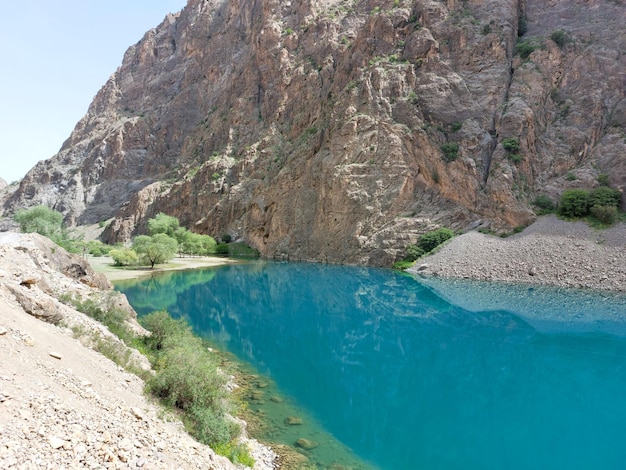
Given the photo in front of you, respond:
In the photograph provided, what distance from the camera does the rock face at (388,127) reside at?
58.0 meters

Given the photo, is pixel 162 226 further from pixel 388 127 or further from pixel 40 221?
pixel 388 127

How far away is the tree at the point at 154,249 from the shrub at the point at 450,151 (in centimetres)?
4362

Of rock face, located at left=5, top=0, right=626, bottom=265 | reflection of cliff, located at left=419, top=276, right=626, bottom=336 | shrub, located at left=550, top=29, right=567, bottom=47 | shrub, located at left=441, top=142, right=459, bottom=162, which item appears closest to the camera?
reflection of cliff, located at left=419, top=276, right=626, bottom=336

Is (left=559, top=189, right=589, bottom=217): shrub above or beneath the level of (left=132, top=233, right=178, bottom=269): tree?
above

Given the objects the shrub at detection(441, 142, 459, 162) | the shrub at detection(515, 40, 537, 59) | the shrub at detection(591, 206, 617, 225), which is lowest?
the shrub at detection(591, 206, 617, 225)

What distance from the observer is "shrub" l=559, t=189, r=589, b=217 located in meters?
46.3

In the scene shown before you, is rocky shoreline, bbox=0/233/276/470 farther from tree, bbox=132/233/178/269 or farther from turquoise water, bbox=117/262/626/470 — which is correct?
tree, bbox=132/233/178/269

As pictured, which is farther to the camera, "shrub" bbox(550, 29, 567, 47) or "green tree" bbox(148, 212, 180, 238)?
"green tree" bbox(148, 212, 180, 238)

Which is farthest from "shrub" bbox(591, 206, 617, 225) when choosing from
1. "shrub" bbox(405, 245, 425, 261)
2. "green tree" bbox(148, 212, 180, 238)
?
"green tree" bbox(148, 212, 180, 238)

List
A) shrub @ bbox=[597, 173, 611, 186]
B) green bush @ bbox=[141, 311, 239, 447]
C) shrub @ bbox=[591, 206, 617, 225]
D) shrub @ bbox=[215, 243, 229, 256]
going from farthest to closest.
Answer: shrub @ bbox=[215, 243, 229, 256]
shrub @ bbox=[597, 173, 611, 186]
shrub @ bbox=[591, 206, 617, 225]
green bush @ bbox=[141, 311, 239, 447]

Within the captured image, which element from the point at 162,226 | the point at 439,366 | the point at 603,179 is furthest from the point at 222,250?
the point at 439,366

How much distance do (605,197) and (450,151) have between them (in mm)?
21629

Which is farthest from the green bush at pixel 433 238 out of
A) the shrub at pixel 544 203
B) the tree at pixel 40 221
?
the tree at pixel 40 221

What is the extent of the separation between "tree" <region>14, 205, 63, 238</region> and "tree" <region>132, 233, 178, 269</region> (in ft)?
34.7
